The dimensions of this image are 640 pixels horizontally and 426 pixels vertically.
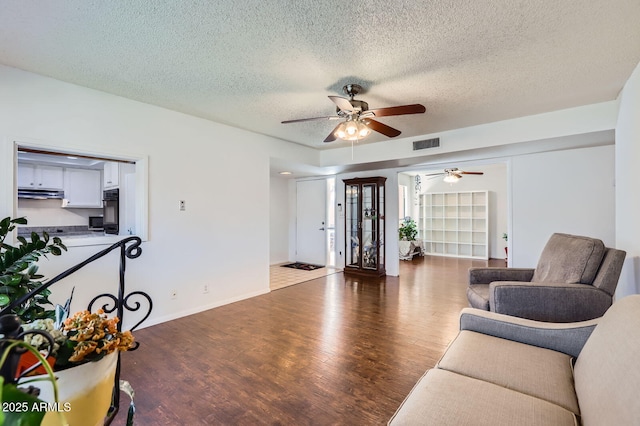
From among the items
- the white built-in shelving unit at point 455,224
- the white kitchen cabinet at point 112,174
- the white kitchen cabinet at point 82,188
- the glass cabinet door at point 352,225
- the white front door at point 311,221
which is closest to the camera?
the white kitchen cabinet at point 112,174

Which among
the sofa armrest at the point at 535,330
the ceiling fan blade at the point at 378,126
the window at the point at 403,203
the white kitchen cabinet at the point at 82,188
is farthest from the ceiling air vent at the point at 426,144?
the white kitchen cabinet at the point at 82,188

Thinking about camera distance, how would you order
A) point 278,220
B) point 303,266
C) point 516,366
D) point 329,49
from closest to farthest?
1. point 516,366
2. point 329,49
3. point 303,266
4. point 278,220

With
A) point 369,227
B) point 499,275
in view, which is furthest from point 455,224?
point 499,275

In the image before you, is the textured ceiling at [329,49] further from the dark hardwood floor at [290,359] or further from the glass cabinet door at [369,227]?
the glass cabinet door at [369,227]

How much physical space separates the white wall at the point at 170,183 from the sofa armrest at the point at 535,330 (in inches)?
122

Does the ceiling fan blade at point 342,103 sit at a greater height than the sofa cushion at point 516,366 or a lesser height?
greater

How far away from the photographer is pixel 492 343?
1651mm

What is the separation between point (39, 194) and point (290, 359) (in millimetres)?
5231

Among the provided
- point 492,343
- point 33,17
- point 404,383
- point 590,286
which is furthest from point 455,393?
point 33,17

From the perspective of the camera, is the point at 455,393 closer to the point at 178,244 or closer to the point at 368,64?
the point at 368,64

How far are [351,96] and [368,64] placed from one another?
0.53 metres

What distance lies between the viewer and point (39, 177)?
16.1 feet

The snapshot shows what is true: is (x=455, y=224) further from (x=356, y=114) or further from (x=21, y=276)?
(x=21, y=276)

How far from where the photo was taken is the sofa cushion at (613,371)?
860mm
